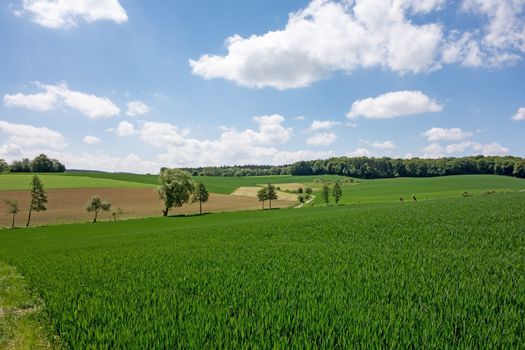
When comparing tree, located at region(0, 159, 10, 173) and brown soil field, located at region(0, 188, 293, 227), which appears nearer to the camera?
brown soil field, located at region(0, 188, 293, 227)

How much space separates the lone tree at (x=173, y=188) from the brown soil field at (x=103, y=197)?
5.82m

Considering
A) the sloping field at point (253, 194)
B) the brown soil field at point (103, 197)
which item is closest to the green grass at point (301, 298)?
the brown soil field at point (103, 197)

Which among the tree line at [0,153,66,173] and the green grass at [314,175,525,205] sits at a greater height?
the tree line at [0,153,66,173]

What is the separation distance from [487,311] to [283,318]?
14.4ft

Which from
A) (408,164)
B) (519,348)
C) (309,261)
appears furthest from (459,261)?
(408,164)

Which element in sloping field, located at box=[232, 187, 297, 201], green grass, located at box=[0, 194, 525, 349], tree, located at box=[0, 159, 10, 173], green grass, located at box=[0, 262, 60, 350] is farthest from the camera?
tree, located at box=[0, 159, 10, 173]

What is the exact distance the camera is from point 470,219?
2270 cm

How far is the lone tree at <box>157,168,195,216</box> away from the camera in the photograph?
69.2m

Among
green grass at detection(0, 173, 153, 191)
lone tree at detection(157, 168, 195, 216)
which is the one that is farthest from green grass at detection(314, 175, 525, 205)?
green grass at detection(0, 173, 153, 191)

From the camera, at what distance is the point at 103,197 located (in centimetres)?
8412

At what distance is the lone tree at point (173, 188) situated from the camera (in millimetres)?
69188

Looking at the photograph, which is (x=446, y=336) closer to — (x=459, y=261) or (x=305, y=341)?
(x=305, y=341)

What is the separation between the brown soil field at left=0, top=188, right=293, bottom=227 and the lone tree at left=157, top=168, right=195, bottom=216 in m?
5.82

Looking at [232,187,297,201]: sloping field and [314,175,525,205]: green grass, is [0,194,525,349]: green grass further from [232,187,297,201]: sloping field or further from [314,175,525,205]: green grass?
[232,187,297,201]: sloping field
